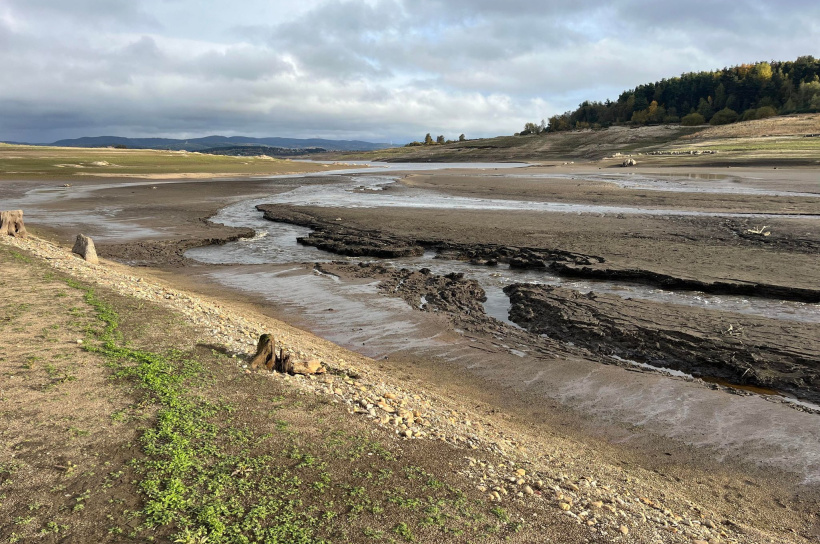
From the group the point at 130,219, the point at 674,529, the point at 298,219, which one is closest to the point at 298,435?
the point at 674,529

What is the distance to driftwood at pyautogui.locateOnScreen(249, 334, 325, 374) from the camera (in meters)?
7.68

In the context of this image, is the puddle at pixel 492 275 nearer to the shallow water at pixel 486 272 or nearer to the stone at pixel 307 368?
the shallow water at pixel 486 272

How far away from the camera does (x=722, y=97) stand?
11006 centimetres

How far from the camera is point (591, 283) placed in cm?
1434

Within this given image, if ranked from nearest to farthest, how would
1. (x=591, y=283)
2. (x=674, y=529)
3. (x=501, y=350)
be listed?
(x=674, y=529) < (x=501, y=350) < (x=591, y=283)

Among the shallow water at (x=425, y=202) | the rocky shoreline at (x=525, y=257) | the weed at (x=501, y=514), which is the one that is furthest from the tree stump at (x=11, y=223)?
the weed at (x=501, y=514)

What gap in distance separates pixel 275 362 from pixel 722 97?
130 meters

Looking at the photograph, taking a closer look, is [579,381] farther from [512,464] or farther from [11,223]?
[11,223]

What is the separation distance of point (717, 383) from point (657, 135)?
93.2m

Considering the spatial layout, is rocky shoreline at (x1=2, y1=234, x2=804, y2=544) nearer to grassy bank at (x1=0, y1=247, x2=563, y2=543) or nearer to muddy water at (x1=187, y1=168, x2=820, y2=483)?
grassy bank at (x1=0, y1=247, x2=563, y2=543)

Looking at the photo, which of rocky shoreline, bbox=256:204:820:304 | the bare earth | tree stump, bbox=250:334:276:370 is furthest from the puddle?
tree stump, bbox=250:334:276:370

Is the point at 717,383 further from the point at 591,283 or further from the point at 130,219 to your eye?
the point at 130,219

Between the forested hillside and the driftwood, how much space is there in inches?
4238

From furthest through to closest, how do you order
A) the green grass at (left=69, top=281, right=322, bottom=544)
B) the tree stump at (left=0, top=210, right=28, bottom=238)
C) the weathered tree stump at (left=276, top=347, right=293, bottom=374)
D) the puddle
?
the tree stump at (left=0, top=210, right=28, bottom=238), the puddle, the weathered tree stump at (left=276, top=347, right=293, bottom=374), the green grass at (left=69, top=281, right=322, bottom=544)
